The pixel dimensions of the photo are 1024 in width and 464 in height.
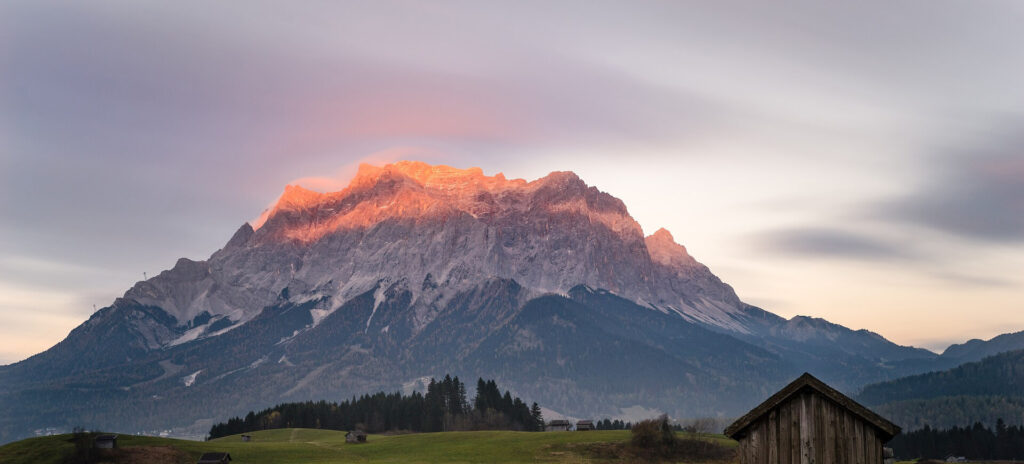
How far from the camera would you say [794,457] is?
2519 cm

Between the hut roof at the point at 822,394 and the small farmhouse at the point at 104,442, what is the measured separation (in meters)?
128

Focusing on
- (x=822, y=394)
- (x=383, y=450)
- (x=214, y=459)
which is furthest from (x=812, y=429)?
(x=383, y=450)

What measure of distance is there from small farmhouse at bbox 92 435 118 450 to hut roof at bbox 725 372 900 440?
128m

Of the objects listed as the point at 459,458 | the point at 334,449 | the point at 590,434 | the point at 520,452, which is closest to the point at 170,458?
the point at 334,449

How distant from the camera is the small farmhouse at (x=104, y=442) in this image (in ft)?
443

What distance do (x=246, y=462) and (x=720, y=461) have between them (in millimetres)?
63961

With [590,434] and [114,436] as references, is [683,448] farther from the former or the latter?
[114,436]

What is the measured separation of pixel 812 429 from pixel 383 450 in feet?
430

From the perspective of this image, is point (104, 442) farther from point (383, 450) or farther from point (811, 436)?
point (811, 436)

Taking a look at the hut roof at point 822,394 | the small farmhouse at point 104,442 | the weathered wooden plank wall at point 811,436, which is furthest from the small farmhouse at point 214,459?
the weathered wooden plank wall at point 811,436

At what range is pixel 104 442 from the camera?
13612 cm

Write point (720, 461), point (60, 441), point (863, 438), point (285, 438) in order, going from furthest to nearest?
Result: point (285, 438)
point (60, 441)
point (720, 461)
point (863, 438)

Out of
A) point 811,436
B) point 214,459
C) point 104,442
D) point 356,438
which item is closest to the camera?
point 811,436

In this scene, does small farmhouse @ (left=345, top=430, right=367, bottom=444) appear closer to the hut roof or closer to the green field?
the green field
